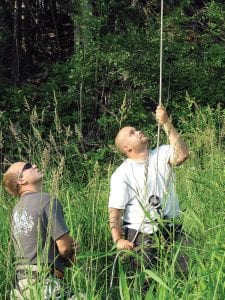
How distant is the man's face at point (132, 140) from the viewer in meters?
3.84

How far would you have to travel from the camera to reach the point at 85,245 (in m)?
4.25

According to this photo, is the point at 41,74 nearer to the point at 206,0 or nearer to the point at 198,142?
the point at 206,0

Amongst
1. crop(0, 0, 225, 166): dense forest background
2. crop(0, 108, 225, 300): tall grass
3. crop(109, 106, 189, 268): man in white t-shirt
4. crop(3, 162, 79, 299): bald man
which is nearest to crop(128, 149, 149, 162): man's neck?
crop(109, 106, 189, 268): man in white t-shirt

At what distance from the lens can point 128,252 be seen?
2729mm

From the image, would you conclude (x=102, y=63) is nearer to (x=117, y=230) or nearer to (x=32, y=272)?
(x=117, y=230)

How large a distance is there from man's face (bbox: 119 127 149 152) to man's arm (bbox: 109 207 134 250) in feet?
1.30

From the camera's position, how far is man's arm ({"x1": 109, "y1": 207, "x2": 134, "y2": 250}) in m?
3.41

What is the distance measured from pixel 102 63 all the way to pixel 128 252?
7085 mm

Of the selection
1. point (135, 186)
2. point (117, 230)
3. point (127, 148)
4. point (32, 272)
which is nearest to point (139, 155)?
point (127, 148)

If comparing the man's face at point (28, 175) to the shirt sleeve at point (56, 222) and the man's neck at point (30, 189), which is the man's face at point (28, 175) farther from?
the shirt sleeve at point (56, 222)

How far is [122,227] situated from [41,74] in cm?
717

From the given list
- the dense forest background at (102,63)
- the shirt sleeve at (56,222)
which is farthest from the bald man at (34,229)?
the dense forest background at (102,63)

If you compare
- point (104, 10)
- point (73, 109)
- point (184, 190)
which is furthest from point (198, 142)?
point (104, 10)

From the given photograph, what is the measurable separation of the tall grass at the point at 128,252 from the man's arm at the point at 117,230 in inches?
2.9
